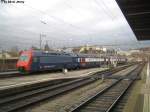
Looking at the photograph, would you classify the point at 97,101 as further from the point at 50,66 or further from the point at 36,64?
the point at 50,66

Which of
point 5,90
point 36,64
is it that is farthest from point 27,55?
point 5,90

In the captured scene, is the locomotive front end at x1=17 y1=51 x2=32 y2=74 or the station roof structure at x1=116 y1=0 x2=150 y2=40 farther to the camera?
the locomotive front end at x1=17 y1=51 x2=32 y2=74

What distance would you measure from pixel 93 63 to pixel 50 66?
2382 cm

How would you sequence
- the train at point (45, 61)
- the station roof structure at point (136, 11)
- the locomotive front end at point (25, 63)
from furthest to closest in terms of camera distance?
the train at point (45, 61) → the locomotive front end at point (25, 63) → the station roof structure at point (136, 11)

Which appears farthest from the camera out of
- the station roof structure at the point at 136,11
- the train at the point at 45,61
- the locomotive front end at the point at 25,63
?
Result: the train at the point at 45,61

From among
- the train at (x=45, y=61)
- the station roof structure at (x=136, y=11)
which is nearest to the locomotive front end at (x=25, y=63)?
the train at (x=45, y=61)

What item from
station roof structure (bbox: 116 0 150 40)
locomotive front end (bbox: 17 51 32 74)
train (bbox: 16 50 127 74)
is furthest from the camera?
train (bbox: 16 50 127 74)

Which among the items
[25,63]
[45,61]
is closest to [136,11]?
[25,63]

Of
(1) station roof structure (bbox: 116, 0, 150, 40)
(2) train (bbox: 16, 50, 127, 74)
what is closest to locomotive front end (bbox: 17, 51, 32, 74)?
(2) train (bbox: 16, 50, 127, 74)

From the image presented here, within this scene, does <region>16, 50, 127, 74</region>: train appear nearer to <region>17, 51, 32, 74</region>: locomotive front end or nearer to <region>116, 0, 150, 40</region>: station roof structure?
<region>17, 51, 32, 74</region>: locomotive front end

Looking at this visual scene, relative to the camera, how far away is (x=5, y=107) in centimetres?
1305

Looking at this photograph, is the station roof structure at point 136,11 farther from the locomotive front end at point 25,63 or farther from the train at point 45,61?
the train at point 45,61

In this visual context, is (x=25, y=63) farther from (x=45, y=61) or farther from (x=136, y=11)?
(x=136, y=11)

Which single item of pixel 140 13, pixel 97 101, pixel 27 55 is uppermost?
pixel 140 13
